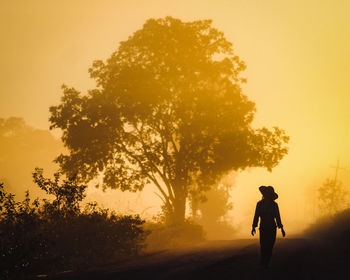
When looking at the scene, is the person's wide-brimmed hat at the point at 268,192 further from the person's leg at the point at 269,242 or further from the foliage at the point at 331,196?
the foliage at the point at 331,196

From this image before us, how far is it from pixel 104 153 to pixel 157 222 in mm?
6432

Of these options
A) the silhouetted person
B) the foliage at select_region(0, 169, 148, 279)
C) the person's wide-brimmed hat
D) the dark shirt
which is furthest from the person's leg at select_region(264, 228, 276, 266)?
the foliage at select_region(0, 169, 148, 279)

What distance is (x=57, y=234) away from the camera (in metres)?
13.3

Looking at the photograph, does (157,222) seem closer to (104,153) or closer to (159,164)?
(159,164)

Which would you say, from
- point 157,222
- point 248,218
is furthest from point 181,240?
point 248,218

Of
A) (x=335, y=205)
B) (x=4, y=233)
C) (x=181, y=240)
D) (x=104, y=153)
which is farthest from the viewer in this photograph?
(x=335, y=205)

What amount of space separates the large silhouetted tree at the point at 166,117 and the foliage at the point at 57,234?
949 centimetres

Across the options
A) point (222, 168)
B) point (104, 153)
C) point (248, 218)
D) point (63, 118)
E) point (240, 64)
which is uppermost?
point (240, 64)

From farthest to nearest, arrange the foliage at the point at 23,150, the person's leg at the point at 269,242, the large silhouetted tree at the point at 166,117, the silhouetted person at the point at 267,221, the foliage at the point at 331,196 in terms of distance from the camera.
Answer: the foliage at the point at 23,150 < the foliage at the point at 331,196 < the large silhouetted tree at the point at 166,117 < the silhouetted person at the point at 267,221 < the person's leg at the point at 269,242

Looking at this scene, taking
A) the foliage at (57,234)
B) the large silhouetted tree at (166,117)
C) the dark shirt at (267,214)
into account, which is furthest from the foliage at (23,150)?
the dark shirt at (267,214)

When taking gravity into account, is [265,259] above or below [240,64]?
below

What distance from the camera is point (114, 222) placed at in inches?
619

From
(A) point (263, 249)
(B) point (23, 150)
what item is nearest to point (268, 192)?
(A) point (263, 249)

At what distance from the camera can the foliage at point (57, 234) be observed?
10.8 meters
